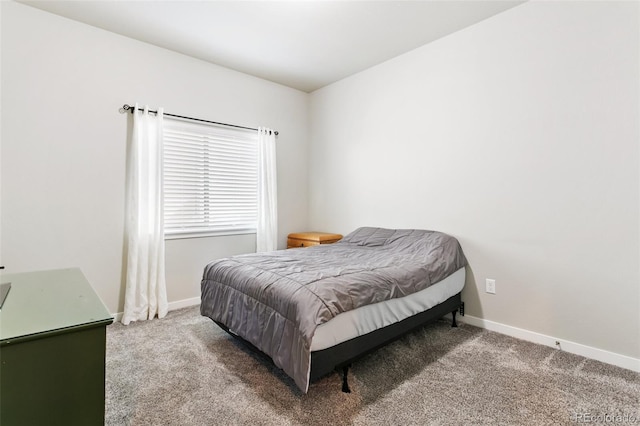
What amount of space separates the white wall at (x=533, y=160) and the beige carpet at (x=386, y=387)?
41cm

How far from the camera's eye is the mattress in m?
1.59

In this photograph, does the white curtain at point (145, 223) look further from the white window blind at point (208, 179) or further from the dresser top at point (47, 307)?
the dresser top at point (47, 307)

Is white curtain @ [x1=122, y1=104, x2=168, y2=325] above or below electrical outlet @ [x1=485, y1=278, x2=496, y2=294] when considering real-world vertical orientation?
above

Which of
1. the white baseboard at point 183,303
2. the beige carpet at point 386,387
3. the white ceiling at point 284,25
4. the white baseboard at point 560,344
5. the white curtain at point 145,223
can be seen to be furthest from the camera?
the white baseboard at point 183,303

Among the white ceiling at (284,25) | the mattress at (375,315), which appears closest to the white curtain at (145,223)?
the white ceiling at (284,25)

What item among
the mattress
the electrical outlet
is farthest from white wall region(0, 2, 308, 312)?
the electrical outlet

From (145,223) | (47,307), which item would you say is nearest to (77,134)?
(145,223)

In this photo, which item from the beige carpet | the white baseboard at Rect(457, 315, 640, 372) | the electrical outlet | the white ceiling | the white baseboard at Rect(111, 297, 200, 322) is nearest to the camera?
the beige carpet

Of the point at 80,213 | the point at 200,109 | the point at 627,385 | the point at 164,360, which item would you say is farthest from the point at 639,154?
the point at 80,213

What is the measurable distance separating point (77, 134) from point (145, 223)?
927 mm

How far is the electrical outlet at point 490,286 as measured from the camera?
2.62 m

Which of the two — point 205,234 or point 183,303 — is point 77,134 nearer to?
point 205,234

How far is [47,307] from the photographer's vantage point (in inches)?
43.6

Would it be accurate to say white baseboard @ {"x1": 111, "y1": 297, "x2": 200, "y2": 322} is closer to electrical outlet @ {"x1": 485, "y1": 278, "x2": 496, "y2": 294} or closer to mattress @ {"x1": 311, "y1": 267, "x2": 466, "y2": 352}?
mattress @ {"x1": 311, "y1": 267, "x2": 466, "y2": 352}
